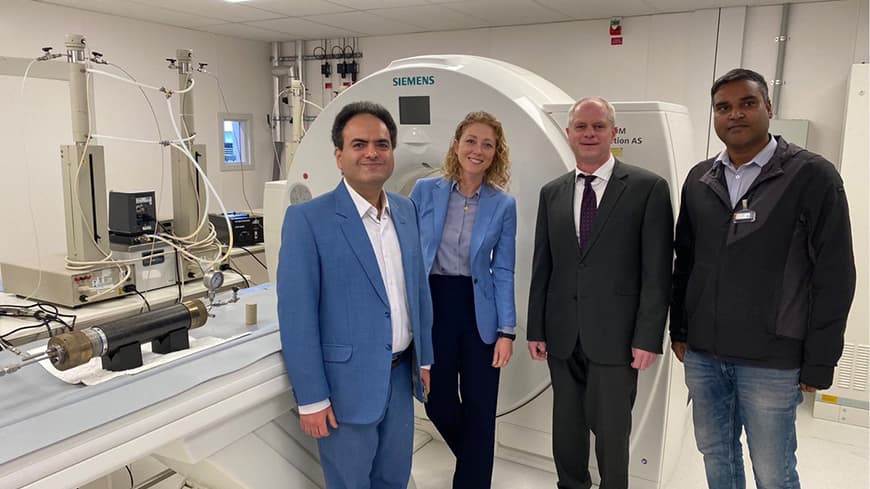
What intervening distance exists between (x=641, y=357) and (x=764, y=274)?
405 mm

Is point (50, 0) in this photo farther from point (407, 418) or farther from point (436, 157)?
point (407, 418)

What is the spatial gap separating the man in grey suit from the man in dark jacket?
0.10m

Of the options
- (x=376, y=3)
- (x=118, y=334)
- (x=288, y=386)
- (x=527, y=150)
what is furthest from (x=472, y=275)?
(x=376, y=3)

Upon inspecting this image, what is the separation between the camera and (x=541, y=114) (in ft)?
6.97

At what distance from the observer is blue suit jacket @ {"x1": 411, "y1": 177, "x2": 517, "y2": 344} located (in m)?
1.92

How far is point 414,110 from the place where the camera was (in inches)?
89.7

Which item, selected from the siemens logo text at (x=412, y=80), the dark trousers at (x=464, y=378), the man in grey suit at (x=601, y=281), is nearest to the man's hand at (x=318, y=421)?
the dark trousers at (x=464, y=378)

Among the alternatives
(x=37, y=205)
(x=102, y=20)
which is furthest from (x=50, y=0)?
(x=37, y=205)

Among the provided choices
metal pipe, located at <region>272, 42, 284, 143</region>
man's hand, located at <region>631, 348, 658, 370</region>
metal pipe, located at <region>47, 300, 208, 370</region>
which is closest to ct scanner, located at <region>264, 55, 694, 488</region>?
man's hand, located at <region>631, 348, 658, 370</region>

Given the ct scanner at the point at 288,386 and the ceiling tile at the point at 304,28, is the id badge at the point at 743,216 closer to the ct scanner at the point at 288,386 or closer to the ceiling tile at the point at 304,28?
the ct scanner at the point at 288,386

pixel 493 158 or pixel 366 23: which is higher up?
pixel 366 23

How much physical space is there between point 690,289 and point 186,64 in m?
2.16

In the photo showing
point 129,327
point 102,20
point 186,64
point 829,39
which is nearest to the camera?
point 129,327

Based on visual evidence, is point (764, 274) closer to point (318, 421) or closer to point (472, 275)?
point (472, 275)
